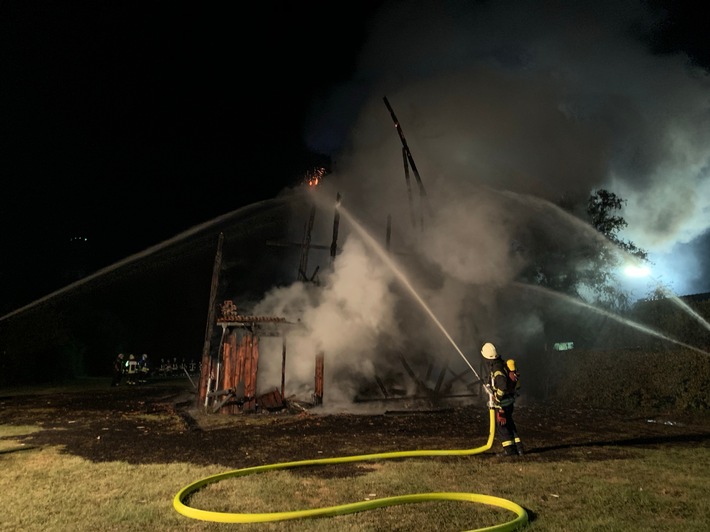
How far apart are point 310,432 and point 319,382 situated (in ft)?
14.2

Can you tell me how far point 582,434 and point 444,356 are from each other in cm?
856

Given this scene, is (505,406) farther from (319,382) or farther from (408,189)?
(408,189)

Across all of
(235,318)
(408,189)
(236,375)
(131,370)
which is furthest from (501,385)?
(131,370)

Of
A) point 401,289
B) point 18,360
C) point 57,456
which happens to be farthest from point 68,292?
point 57,456

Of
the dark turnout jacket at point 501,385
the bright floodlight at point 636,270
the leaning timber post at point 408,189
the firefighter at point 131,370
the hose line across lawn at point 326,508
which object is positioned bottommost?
the hose line across lawn at point 326,508

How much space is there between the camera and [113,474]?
22.6ft

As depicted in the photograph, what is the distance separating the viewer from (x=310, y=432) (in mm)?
10727

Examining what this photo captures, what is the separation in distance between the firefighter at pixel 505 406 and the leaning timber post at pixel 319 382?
24.4 feet

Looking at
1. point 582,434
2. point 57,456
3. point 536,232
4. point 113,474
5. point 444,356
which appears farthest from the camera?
point 536,232

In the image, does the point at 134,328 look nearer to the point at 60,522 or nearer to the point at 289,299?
the point at 289,299

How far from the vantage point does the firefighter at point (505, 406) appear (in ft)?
26.9

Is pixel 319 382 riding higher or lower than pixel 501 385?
lower

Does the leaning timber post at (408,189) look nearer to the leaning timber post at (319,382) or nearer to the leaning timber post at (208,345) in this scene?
the leaning timber post at (319,382)

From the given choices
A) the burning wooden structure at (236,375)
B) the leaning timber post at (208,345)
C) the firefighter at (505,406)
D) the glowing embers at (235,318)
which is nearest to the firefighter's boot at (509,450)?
the firefighter at (505,406)
